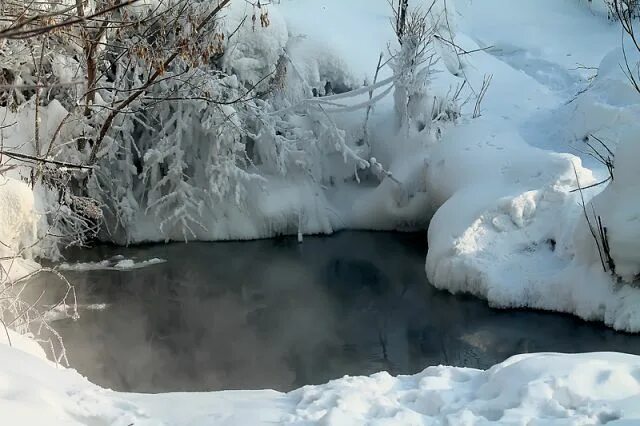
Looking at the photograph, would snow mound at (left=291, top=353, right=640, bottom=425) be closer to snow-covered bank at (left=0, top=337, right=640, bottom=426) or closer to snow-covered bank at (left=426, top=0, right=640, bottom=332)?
snow-covered bank at (left=0, top=337, right=640, bottom=426)

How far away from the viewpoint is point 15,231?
262 inches

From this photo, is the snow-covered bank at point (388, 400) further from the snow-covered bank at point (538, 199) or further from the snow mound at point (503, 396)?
the snow-covered bank at point (538, 199)

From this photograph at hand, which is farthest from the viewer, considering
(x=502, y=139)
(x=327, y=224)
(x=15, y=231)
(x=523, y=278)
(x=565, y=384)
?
(x=327, y=224)

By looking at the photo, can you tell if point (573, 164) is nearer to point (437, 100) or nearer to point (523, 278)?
point (523, 278)

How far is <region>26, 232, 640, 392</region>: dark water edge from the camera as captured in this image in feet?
23.6

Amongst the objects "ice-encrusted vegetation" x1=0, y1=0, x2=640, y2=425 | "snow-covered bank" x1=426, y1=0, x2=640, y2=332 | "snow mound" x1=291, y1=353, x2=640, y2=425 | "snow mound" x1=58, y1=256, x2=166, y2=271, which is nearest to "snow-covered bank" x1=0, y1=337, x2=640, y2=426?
"snow mound" x1=291, y1=353, x2=640, y2=425

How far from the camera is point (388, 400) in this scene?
4117 millimetres

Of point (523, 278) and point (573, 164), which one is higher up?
point (573, 164)

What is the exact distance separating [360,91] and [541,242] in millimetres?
3513

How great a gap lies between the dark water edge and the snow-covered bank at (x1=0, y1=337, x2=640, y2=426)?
97.1 inches

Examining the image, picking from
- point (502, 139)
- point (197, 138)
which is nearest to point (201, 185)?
point (197, 138)

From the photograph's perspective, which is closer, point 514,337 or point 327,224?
point 514,337

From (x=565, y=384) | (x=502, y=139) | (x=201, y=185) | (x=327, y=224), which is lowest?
(x=327, y=224)

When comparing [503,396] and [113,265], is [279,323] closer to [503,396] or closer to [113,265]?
[113,265]
